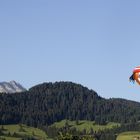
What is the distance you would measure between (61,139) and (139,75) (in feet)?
114

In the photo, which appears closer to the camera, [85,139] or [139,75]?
[139,75]

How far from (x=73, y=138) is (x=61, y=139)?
8.07ft

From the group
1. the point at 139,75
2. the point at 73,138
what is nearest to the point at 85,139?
the point at 73,138

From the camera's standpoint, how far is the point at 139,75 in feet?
196

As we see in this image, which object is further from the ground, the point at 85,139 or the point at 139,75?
the point at 139,75

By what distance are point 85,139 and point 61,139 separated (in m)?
5.04

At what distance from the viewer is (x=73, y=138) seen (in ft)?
294

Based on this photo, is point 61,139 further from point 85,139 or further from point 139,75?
point 139,75

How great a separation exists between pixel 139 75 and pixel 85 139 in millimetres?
32086

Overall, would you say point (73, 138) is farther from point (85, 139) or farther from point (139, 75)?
point (139, 75)

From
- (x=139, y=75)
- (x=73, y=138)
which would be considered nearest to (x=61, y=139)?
(x=73, y=138)

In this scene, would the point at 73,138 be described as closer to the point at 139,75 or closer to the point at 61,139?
the point at 61,139

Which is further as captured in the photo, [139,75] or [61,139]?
[61,139]
